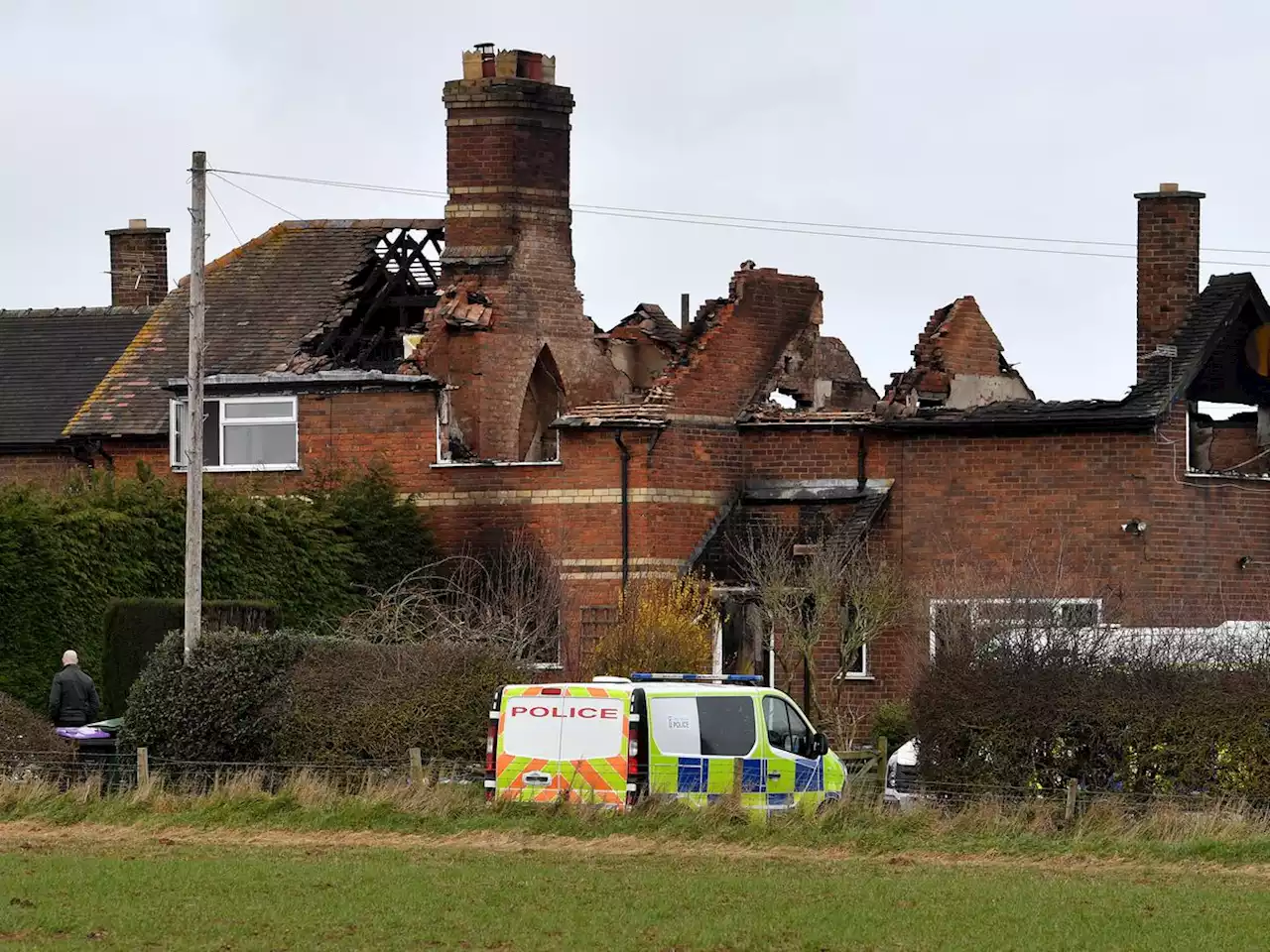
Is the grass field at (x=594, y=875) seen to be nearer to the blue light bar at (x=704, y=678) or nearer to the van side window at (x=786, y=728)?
the van side window at (x=786, y=728)

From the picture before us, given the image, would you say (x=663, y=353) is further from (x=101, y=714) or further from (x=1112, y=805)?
(x=1112, y=805)

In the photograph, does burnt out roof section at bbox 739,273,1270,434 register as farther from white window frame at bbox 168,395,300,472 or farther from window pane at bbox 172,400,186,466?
window pane at bbox 172,400,186,466

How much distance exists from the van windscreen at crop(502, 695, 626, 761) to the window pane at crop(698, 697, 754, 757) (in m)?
1.01

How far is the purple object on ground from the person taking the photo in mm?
30953

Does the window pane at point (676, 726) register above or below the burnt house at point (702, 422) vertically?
below

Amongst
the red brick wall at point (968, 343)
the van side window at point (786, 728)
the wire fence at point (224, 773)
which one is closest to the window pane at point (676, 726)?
the van side window at point (786, 728)

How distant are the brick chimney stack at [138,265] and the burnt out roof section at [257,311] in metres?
5.82

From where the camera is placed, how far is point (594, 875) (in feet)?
74.5

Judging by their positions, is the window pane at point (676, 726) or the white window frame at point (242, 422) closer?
the window pane at point (676, 726)

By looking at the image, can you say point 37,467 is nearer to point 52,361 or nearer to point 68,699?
point 52,361

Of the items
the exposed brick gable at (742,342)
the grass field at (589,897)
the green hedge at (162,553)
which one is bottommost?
the grass field at (589,897)

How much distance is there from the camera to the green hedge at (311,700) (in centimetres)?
2917

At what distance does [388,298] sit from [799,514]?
10858mm

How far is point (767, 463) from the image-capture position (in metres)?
40.1
